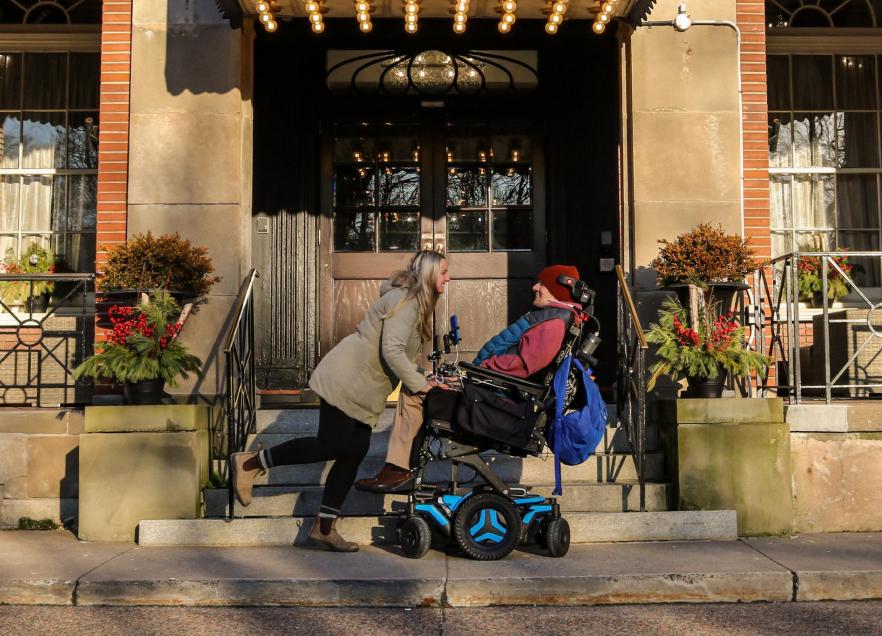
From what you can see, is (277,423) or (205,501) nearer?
(205,501)

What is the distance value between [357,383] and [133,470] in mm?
1939

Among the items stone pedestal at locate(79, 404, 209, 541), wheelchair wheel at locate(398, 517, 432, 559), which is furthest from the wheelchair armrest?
stone pedestal at locate(79, 404, 209, 541)

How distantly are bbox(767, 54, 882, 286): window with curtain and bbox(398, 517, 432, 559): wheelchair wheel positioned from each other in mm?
5337

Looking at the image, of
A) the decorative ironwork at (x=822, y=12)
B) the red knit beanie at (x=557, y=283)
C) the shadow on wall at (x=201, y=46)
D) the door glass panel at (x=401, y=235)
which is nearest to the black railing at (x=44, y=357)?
the shadow on wall at (x=201, y=46)

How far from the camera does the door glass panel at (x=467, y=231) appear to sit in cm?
966

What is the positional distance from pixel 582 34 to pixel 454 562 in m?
5.53

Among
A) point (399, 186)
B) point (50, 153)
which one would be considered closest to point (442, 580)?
point (399, 186)

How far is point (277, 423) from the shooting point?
7.87 m

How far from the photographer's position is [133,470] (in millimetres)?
6887

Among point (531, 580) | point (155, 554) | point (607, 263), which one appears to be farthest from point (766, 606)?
point (607, 263)

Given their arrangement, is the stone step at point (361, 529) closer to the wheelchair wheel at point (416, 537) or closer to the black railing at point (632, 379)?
the black railing at point (632, 379)

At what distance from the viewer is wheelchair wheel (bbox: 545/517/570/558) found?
5.89 m

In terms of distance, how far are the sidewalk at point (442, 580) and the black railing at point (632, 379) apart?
3.60 ft

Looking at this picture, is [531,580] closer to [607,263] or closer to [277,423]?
[277,423]
